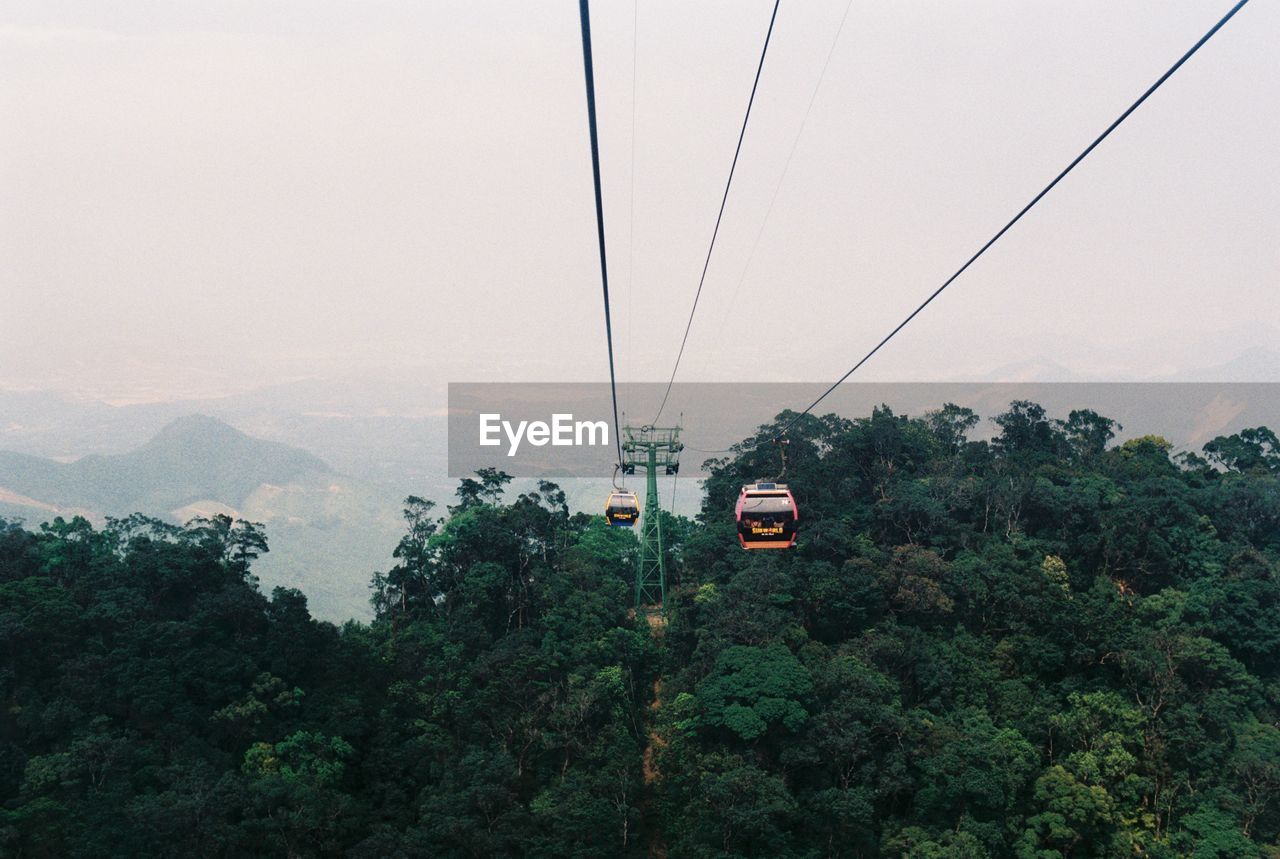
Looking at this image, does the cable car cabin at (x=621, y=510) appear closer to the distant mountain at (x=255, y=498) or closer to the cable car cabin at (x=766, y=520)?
the cable car cabin at (x=766, y=520)

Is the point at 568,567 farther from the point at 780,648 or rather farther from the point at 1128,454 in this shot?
the point at 1128,454

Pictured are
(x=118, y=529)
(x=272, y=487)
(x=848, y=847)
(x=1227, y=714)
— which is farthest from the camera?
(x=272, y=487)

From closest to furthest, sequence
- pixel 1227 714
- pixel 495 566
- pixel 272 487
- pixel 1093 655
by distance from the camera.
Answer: pixel 1227 714 → pixel 1093 655 → pixel 495 566 → pixel 272 487

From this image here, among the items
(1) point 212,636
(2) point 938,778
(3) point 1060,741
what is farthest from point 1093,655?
(1) point 212,636

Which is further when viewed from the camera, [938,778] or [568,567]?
[568,567]

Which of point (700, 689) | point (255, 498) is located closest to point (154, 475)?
point (255, 498)

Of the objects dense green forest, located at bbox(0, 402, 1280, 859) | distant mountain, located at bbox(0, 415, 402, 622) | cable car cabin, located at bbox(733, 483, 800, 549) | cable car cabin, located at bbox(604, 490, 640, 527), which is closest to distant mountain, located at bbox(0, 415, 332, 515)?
distant mountain, located at bbox(0, 415, 402, 622)

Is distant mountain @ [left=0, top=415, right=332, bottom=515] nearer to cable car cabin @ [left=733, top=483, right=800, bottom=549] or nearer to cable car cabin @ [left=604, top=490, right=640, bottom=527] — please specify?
cable car cabin @ [left=604, top=490, right=640, bottom=527]

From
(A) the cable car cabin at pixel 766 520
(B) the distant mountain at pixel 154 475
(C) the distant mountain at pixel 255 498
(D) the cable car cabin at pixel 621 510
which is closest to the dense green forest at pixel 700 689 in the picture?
(D) the cable car cabin at pixel 621 510
